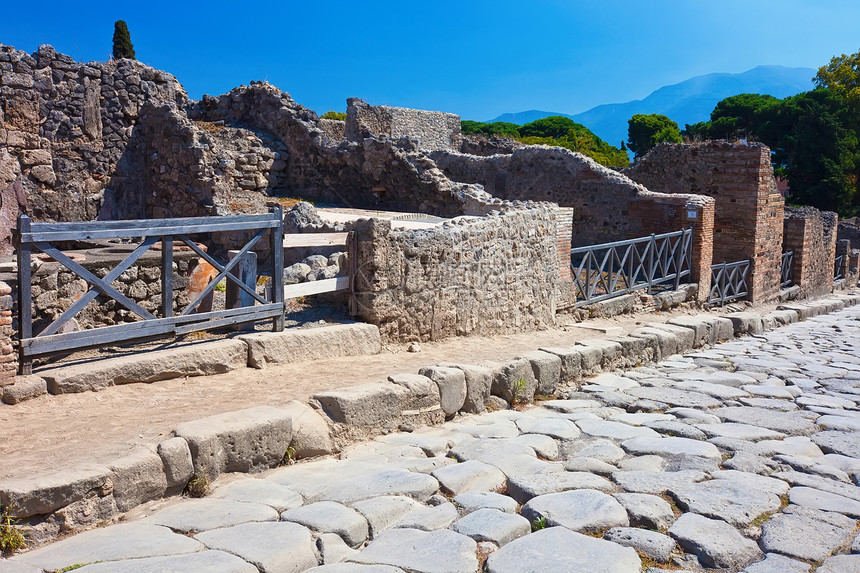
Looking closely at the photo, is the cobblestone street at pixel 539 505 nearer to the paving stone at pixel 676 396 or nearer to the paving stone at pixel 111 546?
the paving stone at pixel 111 546

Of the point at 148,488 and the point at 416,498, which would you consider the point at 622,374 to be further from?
the point at 148,488

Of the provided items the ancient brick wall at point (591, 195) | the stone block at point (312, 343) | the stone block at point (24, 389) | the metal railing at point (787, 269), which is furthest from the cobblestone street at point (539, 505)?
the metal railing at point (787, 269)

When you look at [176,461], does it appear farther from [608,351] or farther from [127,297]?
[608,351]

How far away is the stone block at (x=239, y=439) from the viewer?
402 cm

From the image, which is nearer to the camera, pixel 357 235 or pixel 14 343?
pixel 14 343

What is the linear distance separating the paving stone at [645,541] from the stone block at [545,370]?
3.12m

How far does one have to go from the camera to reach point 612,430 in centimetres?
561

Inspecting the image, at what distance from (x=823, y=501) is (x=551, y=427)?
1.99 m

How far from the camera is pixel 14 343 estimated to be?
4777 mm

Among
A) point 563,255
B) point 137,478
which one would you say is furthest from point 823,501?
point 563,255

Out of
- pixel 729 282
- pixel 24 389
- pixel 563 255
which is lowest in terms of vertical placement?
pixel 24 389

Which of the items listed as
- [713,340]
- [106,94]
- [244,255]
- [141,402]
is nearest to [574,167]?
[713,340]

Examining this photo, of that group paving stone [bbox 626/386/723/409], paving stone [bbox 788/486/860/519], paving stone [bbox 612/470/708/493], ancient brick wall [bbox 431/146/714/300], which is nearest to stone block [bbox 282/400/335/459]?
paving stone [bbox 612/470/708/493]

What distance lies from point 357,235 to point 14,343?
9.99 ft
